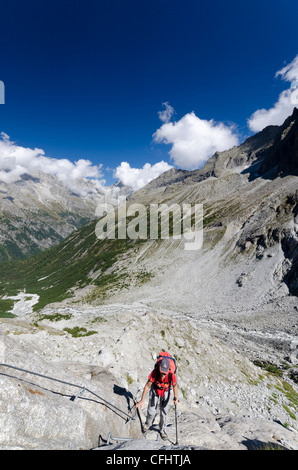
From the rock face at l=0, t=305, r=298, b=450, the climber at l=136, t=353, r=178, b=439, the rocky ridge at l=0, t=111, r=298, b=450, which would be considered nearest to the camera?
the rock face at l=0, t=305, r=298, b=450

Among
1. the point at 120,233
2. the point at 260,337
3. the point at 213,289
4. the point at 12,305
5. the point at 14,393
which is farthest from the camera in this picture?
the point at 120,233

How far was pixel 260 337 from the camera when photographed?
38406 millimetres

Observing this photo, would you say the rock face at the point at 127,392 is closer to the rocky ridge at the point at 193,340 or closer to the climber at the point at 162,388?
the rocky ridge at the point at 193,340

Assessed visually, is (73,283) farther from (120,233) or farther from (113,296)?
(120,233)

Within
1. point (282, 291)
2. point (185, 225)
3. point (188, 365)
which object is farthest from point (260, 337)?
point (185, 225)

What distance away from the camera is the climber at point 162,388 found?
10.1 m

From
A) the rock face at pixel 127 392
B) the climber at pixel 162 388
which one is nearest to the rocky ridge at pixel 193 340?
the rock face at pixel 127 392

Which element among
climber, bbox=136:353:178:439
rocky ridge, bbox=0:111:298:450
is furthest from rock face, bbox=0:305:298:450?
climber, bbox=136:353:178:439

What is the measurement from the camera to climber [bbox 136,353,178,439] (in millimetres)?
10086

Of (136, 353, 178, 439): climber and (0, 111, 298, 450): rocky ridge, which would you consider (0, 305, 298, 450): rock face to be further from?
(136, 353, 178, 439): climber

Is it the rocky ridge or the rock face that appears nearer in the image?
the rock face

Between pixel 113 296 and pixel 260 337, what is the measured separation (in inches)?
1754

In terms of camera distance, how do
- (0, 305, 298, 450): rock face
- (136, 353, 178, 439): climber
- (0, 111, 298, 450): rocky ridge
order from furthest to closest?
(136, 353, 178, 439): climber < (0, 111, 298, 450): rocky ridge < (0, 305, 298, 450): rock face

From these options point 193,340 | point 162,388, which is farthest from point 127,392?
point 193,340
